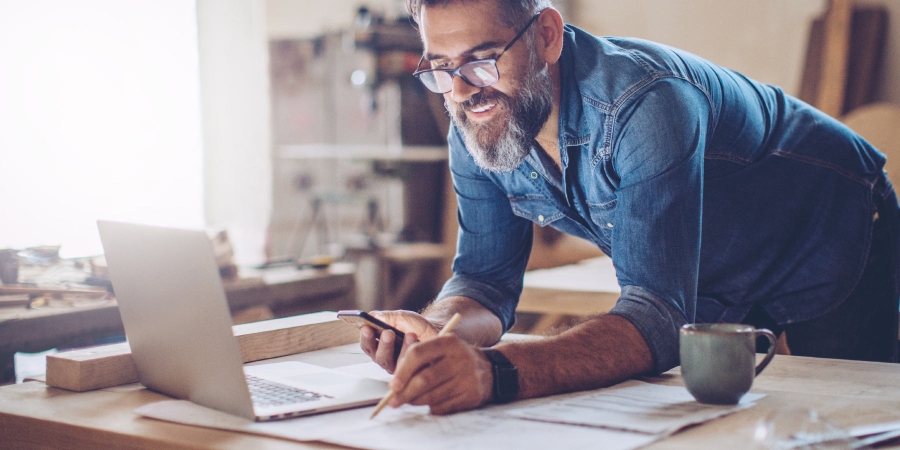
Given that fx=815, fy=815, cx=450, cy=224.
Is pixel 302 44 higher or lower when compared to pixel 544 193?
higher

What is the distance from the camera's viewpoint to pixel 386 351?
1.21 m

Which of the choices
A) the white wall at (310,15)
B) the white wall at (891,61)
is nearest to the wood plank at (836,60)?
the white wall at (891,61)

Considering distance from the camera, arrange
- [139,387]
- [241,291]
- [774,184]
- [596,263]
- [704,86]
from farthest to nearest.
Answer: [596,263], [241,291], [774,184], [704,86], [139,387]

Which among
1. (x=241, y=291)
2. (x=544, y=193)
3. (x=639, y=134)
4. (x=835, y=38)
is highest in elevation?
(x=835, y=38)

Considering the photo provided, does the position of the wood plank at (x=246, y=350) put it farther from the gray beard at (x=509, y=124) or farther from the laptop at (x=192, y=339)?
the gray beard at (x=509, y=124)

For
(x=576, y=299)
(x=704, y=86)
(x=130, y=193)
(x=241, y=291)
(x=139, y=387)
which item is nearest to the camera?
(x=139, y=387)

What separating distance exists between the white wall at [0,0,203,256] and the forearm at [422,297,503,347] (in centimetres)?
331

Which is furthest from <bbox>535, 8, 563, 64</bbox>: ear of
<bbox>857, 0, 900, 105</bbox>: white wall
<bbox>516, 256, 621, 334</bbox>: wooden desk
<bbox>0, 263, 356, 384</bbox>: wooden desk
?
<bbox>857, 0, 900, 105</bbox>: white wall

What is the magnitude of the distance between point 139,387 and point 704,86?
103cm

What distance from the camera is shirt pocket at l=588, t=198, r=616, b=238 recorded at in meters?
1.46

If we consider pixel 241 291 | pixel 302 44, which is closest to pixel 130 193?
pixel 302 44

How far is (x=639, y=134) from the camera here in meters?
1.26

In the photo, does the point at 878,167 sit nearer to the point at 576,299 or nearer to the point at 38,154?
the point at 576,299

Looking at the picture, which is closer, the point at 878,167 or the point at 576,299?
the point at 878,167
